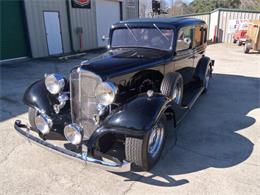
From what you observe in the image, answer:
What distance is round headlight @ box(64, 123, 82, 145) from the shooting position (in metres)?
2.92

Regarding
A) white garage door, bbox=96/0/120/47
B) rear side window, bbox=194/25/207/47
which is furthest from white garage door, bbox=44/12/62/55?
rear side window, bbox=194/25/207/47

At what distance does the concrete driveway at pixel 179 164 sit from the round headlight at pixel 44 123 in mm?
477

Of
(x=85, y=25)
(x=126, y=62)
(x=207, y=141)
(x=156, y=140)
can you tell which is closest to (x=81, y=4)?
(x=85, y=25)

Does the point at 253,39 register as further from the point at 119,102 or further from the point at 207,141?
the point at 119,102

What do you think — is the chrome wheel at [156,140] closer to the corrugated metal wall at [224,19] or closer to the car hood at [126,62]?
the car hood at [126,62]

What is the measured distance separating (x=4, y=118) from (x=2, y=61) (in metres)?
6.19

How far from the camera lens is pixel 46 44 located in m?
11.5

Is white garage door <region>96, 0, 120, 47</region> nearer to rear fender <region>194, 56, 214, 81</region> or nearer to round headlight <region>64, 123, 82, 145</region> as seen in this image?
rear fender <region>194, 56, 214, 81</region>

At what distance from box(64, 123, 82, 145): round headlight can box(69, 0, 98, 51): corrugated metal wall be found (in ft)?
35.0

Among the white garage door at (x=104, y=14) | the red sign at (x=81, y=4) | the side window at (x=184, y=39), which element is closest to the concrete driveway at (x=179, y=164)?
the side window at (x=184, y=39)

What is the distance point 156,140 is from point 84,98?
1084 millimetres

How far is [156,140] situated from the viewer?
3336mm

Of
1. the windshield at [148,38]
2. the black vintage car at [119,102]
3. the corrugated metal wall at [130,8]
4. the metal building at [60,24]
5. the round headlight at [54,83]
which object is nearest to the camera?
the black vintage car at [119,102]

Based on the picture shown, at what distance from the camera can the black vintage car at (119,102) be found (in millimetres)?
2885
